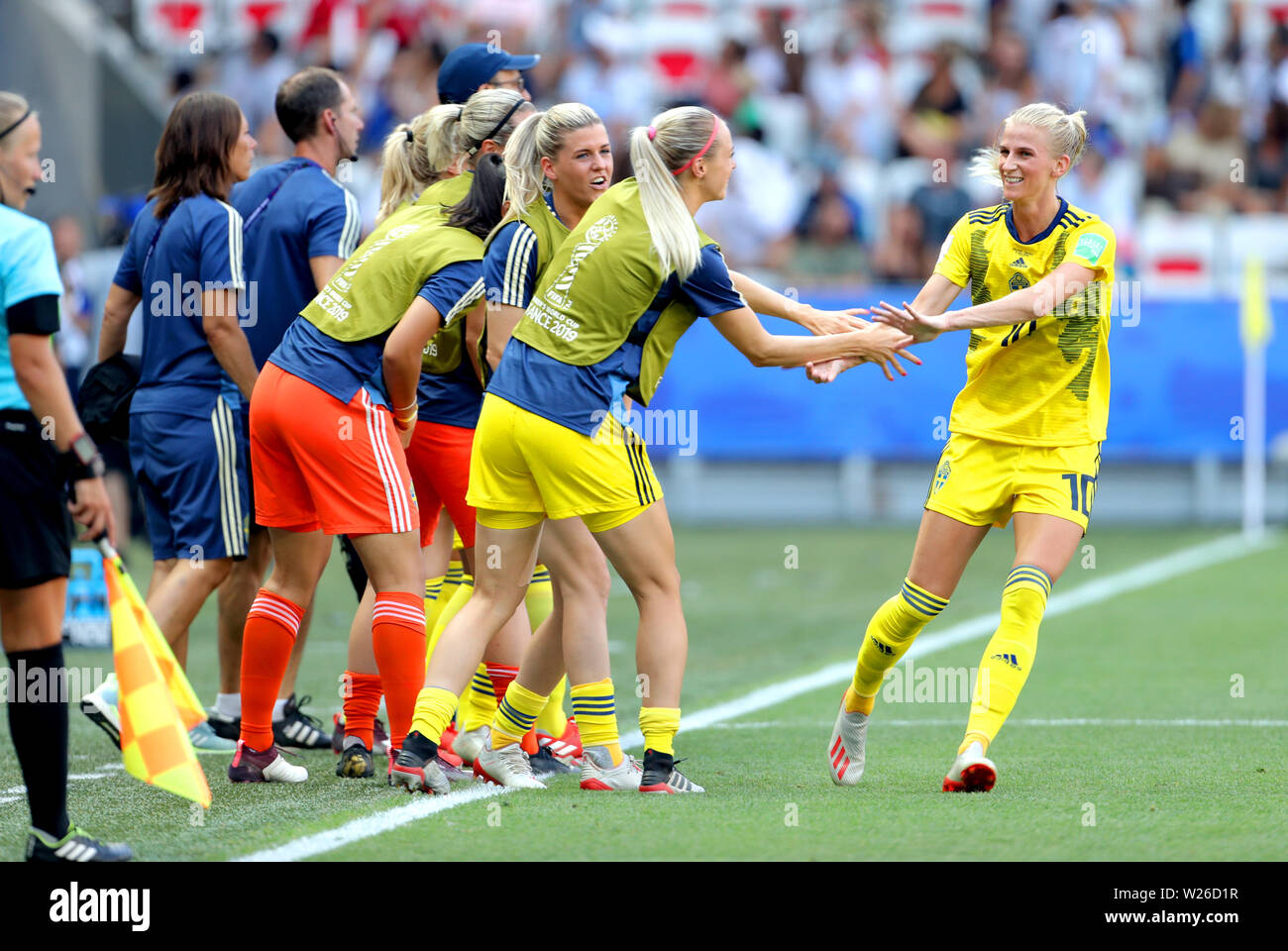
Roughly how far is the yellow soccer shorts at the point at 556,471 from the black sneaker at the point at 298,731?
Answer: 1.80 m

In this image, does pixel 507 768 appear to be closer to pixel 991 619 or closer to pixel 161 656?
pixel 161 656

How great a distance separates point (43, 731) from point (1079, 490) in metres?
3.41

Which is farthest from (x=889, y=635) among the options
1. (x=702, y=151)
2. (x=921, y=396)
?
(x=921, y=396)

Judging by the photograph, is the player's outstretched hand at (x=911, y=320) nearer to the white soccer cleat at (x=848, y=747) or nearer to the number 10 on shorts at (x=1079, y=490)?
the number 10 on shorts at (x=1079, y=490)

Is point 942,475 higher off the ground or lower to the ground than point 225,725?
higher

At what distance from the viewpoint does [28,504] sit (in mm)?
4652

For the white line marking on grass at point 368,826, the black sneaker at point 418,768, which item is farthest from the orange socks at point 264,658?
the white line marking on grass at point 368,826

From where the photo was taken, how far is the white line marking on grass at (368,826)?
15.9ft

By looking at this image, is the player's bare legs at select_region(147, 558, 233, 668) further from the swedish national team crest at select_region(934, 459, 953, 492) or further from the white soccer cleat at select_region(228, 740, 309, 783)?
the swedish national team crest at select_region(934, 459, 953, 492)

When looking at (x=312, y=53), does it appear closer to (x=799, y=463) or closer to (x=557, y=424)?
(x=799, y=463)

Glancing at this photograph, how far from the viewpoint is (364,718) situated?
651 centimetres

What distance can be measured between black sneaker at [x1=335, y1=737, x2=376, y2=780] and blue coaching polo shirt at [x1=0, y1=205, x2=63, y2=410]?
2.10 m
